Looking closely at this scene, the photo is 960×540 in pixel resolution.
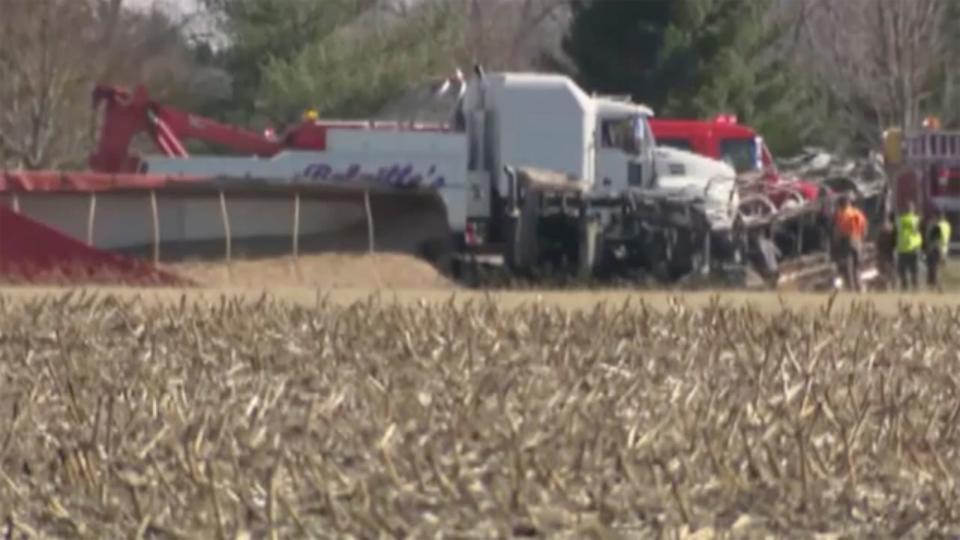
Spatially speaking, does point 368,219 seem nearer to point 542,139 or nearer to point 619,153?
point 542,139

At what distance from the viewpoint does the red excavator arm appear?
3541 centimetres

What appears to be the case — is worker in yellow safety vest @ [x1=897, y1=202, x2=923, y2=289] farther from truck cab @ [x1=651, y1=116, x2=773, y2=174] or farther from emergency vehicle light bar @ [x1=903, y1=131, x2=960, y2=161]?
emergency vehicle light bar @ [x1=903, y1=131, x2=960, y2=161]

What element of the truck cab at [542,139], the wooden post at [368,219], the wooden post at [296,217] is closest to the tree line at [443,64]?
the truck cab at [542,139]

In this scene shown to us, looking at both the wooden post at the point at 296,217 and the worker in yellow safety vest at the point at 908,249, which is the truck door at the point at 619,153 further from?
the wooden post at the point at 296,217

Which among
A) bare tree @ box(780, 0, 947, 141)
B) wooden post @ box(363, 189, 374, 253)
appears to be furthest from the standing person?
bare tree @ box(780, 0, 947, 141)

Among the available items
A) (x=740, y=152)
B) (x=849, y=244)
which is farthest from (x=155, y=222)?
(x=740, y=152)

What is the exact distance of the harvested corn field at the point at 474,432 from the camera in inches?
407

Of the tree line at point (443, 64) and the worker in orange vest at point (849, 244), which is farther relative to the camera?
the tree line at point (443, 64)

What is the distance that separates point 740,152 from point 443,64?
1820 centimetres

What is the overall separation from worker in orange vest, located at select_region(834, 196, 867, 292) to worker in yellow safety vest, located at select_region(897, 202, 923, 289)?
1102 millimetres

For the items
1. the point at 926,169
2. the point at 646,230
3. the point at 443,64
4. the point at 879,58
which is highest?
the point at 879,58

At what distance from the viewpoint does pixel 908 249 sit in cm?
3512

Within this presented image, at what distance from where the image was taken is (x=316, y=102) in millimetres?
52969

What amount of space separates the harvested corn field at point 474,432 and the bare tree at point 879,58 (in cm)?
3744
